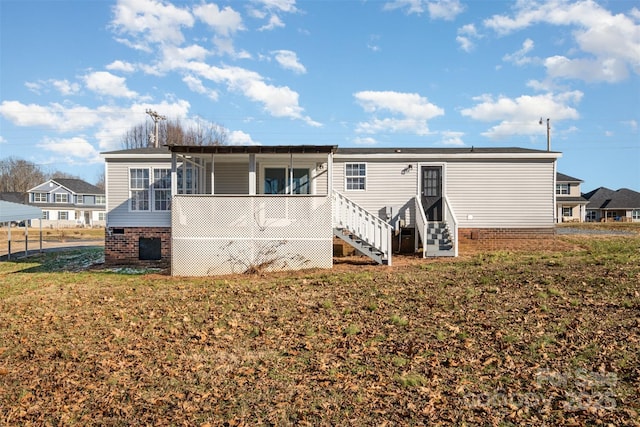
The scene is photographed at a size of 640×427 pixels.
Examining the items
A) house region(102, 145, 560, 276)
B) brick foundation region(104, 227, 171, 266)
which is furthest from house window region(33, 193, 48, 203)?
brick foundation region(104, 227, 171, 266)

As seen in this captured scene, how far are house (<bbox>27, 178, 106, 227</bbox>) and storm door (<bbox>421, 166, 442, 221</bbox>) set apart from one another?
5296 centimetres

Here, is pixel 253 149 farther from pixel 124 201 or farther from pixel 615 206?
pixel 615 206

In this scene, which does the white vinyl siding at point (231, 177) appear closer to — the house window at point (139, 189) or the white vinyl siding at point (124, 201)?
the white vinyl siding at point (124, 201)

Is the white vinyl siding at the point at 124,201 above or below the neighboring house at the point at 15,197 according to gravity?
below

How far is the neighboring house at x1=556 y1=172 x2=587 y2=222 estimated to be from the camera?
1793 inches

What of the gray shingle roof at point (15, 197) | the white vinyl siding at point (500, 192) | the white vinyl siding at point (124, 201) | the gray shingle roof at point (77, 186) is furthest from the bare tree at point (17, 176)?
the white vinyl siding at point (500, 192)

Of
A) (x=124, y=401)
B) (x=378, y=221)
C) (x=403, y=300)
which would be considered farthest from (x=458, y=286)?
(x=124, y=401)

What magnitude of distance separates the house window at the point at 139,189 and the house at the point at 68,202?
156 feet

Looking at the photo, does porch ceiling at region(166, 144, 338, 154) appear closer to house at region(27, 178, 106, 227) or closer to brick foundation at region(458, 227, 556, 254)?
brick foundation at region(458, 227, 556, 254)

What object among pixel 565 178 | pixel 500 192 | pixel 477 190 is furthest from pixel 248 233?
pixel 565 178

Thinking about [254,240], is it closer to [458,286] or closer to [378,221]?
[378,221]

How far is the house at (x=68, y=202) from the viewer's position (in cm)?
5659

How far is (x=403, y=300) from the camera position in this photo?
7.73 meters

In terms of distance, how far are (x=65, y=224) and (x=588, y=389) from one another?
63.1 meters
